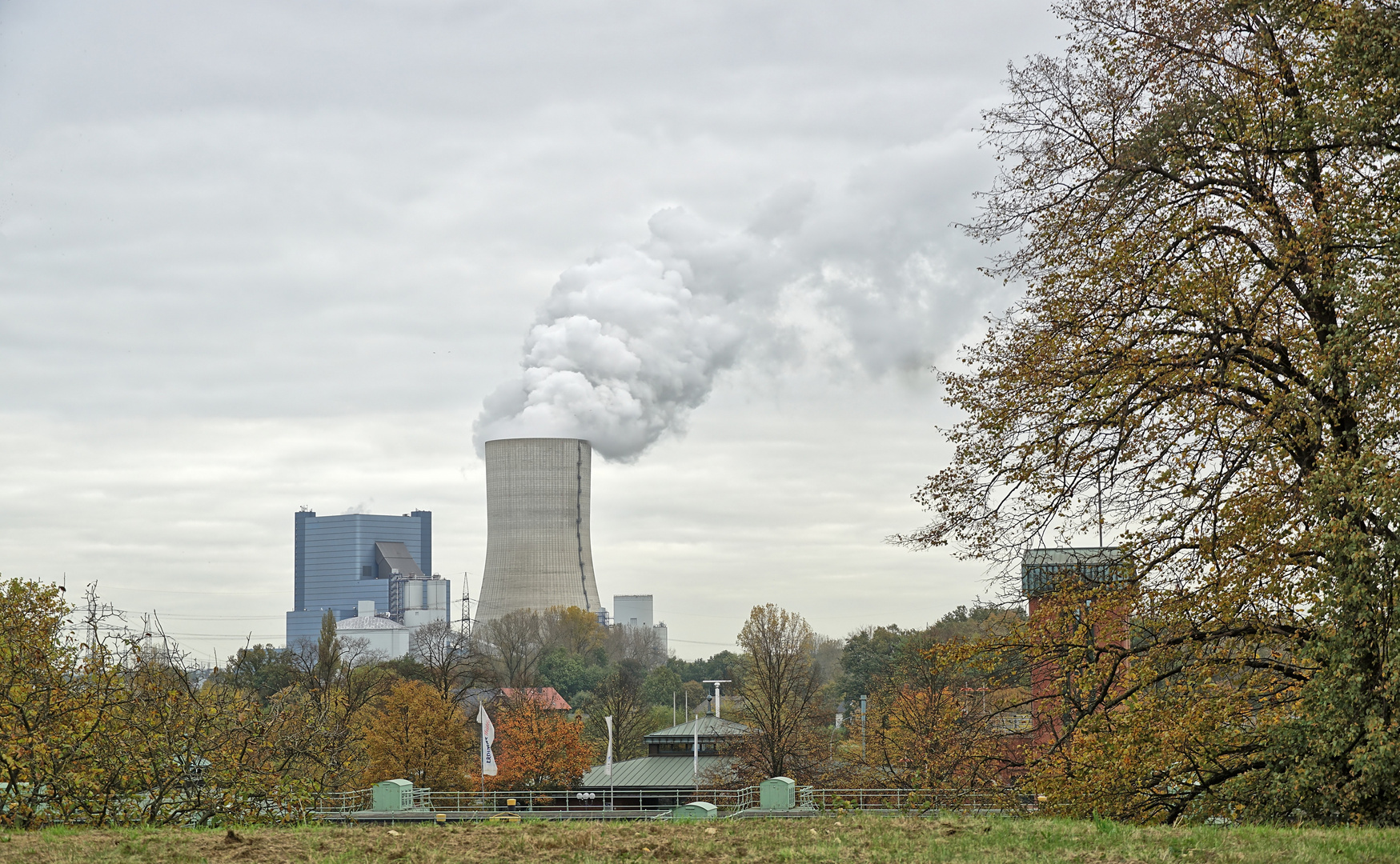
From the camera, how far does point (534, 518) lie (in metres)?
52.7

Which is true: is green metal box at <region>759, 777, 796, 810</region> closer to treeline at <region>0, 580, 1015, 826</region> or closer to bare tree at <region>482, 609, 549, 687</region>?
treeline at <region>0, 580, 1015, 826</region>

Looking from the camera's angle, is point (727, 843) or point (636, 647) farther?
point (636, 647)

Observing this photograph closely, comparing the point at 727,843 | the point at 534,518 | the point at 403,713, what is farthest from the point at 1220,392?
the point at 534,518

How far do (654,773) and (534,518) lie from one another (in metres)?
17.9

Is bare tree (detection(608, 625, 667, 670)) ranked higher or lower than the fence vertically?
higher

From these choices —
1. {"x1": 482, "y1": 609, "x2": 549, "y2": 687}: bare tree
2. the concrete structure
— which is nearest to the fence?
{"x1": 482, "y1": 609, "x2": 549, "y2": 687}: bare tree

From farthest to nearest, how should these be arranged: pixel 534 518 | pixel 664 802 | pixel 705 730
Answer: pixel 534 518
pixel 705 730
pixel 664 802

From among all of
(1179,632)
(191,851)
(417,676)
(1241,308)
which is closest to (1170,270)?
(1241,308)

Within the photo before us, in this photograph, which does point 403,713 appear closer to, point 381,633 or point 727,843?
point 727,843

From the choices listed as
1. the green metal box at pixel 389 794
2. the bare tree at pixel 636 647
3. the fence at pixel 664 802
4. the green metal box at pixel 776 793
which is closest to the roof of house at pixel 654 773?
the fence at pixel 664 802

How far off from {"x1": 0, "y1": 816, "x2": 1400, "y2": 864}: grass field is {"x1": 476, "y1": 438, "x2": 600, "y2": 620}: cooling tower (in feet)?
146

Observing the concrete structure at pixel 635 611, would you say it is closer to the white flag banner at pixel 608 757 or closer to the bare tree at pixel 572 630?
the bare tree at pixel 572 630

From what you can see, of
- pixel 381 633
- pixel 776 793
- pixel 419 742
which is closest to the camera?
pixel 776 793

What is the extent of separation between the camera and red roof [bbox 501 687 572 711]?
4281cm
